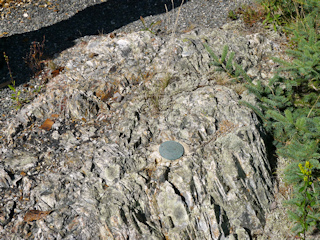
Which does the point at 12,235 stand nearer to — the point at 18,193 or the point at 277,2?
the point at 18,193

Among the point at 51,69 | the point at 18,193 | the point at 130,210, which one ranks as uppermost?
the point at 51,69

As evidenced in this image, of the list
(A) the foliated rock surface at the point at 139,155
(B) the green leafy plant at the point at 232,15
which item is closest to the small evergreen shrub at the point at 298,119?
(A) the foliated rock surface at the point at 139,155

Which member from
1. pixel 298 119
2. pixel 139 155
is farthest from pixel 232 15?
pixel 139 155

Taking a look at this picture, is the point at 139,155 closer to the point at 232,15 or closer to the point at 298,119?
the point at 298,119

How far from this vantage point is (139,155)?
12.1 ft

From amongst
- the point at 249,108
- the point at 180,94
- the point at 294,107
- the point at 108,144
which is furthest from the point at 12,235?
the point at 294,107

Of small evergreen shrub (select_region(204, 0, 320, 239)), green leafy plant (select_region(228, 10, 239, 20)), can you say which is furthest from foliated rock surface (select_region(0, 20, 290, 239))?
green leafy plant (select_region(228, 10, 239, 20))

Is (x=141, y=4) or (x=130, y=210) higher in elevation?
(x=141, y=4)

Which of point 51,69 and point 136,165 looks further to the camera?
point 51,69

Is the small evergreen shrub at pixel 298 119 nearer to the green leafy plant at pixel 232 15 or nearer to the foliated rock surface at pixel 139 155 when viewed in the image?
the foliated rock surface at pixel 139 155

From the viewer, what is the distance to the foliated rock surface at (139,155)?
3.19 m

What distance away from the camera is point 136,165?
11.8 feet

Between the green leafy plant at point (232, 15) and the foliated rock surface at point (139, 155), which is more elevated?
the green leafy plant at point (232, 15)

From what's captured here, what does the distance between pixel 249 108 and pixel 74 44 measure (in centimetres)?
364
